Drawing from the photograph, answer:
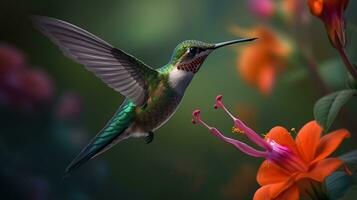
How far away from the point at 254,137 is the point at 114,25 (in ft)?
2.44

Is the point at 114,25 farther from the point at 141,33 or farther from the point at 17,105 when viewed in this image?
the point at 17,105

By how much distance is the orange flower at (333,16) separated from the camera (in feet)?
1.65

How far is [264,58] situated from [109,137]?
55 centimetres

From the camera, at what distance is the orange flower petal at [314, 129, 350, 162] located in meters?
0.48

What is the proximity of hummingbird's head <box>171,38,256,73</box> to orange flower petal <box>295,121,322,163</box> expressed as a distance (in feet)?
0.37

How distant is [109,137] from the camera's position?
623mm

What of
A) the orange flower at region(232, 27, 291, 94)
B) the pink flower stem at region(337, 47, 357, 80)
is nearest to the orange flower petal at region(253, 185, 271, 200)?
the pink flower stem at region(337, 47, 357, 80)

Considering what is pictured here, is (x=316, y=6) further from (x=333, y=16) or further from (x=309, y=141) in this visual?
(x=309, y=141)

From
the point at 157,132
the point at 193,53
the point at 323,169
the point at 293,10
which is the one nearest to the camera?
the point at 323,169

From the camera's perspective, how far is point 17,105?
4.01 feet

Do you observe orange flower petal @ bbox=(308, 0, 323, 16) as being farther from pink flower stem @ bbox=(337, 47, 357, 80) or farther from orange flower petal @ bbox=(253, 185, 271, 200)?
orange flower petal @ bbox=(253, 185, 271, 200)

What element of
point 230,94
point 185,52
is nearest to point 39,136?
point 230,94

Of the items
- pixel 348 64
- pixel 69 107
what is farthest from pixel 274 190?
pixel 69 107

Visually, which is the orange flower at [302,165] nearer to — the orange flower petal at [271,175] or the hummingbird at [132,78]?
the orange flower petal at [271,175]
